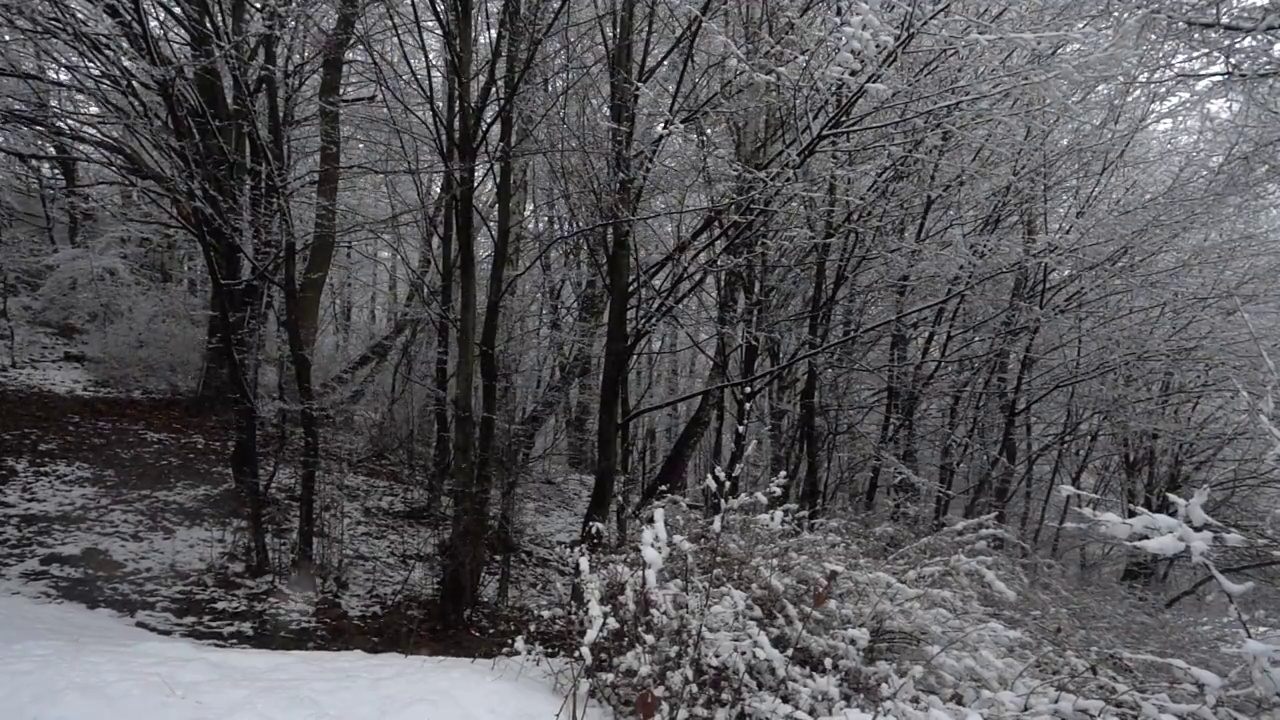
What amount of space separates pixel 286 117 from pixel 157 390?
7013 millimetres

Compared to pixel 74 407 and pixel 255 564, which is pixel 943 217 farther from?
pixel 74 407

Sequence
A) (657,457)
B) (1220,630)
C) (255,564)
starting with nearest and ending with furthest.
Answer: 1. (1220,630)
2. (255,564)
3. (657,457)

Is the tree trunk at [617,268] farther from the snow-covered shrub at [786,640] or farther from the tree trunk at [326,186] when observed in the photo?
the tree trunk at [326,186]

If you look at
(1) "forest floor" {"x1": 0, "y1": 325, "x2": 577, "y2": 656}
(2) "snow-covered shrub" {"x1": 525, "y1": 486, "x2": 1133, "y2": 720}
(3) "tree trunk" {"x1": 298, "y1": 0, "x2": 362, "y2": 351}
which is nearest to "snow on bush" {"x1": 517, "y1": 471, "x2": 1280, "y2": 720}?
(2) "snow-covered shrub" {"x1": 525, "y1": 486, "x2": 1133, "y2": 720}

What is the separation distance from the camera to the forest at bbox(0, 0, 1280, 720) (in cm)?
421

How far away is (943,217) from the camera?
8688mm

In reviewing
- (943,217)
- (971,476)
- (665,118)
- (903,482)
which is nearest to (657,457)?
(971,476)

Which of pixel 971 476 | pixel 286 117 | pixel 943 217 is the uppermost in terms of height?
pixel 286 117

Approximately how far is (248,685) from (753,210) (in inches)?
211

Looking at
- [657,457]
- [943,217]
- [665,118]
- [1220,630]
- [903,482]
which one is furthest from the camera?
[657,457]

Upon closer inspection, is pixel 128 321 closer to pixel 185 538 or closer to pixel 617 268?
pixel 185 538

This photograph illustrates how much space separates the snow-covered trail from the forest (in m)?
0.54

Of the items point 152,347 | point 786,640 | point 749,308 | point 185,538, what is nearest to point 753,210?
point 749,308

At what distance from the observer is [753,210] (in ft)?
22.5
